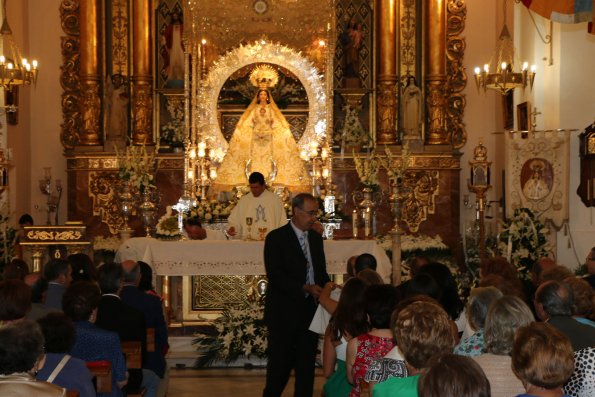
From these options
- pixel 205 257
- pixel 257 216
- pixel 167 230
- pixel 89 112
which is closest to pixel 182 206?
pixel 167 230

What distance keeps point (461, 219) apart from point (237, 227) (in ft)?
→ 25.8

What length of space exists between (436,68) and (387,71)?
0.92 metres

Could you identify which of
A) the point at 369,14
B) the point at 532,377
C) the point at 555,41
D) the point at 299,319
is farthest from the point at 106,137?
the point at 532,377

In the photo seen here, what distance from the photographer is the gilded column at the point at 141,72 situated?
19.8m

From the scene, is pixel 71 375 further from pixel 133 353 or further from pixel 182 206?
pixel 182 206

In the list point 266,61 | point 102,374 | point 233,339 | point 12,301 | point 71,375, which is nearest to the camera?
point 71,375

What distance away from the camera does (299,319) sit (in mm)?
8781

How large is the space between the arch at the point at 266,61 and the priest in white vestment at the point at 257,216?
19.7 ft

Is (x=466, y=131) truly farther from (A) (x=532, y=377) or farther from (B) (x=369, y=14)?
(A) (x=532, y=377)

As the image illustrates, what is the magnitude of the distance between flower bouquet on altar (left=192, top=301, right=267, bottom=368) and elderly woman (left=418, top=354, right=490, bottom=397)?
8221 mm

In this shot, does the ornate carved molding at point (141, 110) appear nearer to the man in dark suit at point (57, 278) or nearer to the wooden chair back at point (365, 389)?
the man in dark suit at point (57, 278)

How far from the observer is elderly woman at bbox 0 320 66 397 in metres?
4.57

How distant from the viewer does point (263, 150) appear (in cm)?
1880

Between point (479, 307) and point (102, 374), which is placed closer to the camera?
point (102, 374)
